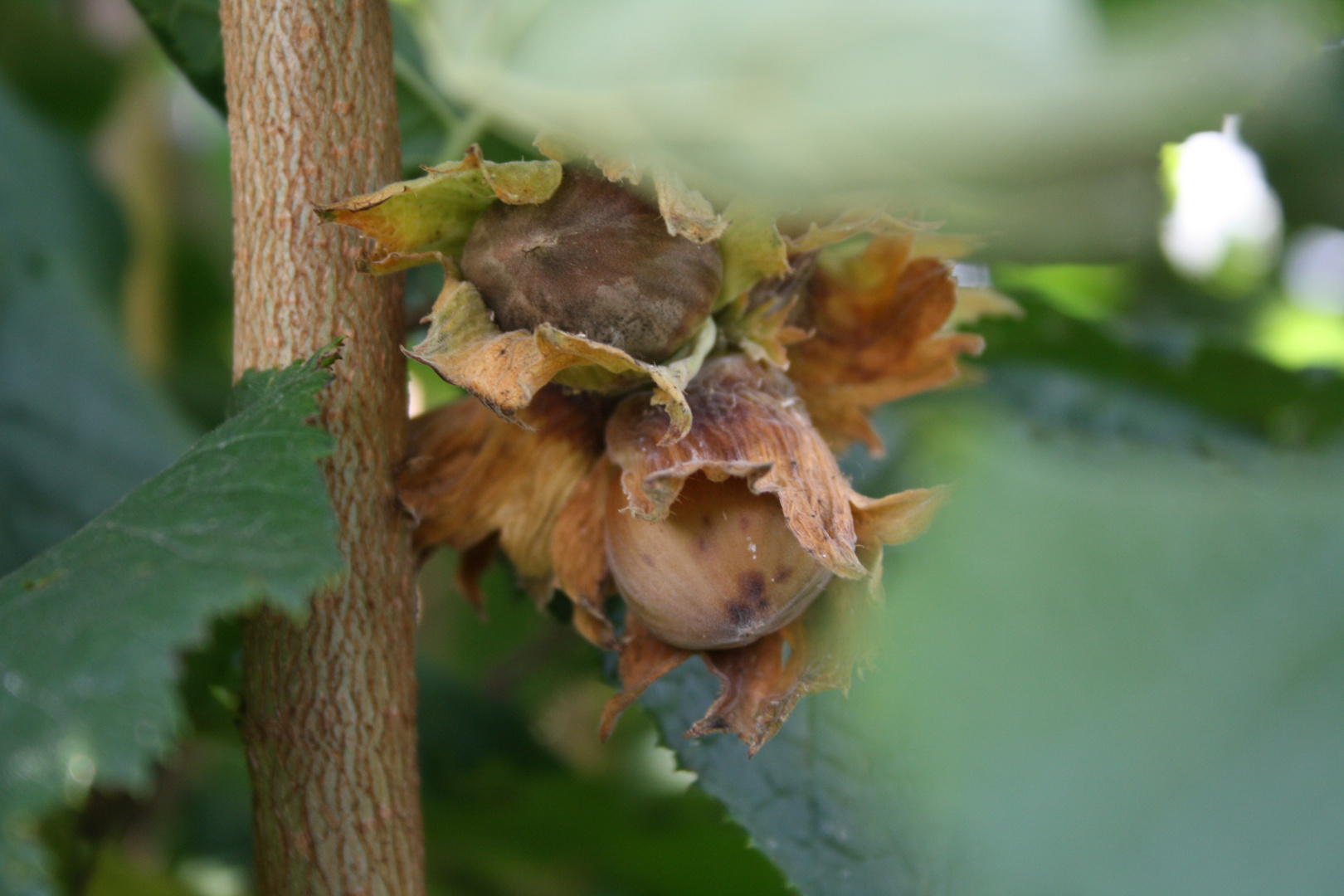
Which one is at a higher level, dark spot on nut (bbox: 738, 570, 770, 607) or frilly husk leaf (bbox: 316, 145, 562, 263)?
frilly husk leaf (bbox: 316, 145, 562, 263)

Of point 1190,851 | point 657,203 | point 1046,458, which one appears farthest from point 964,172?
point 657,203

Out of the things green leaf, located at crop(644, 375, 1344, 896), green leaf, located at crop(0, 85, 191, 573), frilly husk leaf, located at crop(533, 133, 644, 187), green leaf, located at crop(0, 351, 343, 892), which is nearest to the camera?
green leaf, located at crop(644, 375, 1344, 896)

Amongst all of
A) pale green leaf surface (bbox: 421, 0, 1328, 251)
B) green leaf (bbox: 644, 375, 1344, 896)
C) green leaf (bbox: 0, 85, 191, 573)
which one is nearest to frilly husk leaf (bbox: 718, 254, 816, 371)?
pale green leaf surface (bbox: 421, 0, 1328, 251)

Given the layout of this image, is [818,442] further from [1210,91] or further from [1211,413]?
[1211,413]

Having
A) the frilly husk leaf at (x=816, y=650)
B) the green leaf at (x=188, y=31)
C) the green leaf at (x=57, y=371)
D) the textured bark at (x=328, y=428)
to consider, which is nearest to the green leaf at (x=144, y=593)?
the textured bark at (x=328, y=428)

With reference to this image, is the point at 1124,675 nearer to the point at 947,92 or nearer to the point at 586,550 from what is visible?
the point at 947,92

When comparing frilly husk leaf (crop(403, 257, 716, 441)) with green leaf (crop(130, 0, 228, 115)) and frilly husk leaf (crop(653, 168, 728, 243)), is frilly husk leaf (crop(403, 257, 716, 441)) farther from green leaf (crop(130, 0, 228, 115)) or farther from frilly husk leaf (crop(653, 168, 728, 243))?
green leaf (crop(130, 0, 228, 115))
